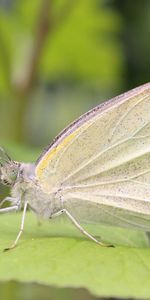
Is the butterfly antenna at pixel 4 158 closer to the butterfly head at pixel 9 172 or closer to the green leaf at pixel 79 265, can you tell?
the butterfly head at pixel 9 172

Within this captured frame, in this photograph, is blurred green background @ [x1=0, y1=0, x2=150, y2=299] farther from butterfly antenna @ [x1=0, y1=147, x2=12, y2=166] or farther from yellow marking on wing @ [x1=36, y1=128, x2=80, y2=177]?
yellow marking on wing @ [x1=36, y1=128, x2=80, y2=177]

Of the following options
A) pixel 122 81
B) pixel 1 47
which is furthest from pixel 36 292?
pixel 122 81

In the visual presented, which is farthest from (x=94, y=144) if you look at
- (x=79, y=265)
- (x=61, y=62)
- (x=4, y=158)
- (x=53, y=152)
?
(x=61, y=62)

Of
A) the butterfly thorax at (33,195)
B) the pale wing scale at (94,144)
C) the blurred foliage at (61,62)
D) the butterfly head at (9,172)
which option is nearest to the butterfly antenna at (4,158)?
the butterfly head at (9,172)

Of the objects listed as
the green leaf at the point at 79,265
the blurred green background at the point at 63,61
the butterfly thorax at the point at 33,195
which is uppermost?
the blurred green background at the point at 63,61

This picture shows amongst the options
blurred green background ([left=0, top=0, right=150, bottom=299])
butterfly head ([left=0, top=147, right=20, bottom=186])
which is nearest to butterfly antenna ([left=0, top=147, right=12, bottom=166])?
butterfly head ([left=0, top=147, right=20, bottom=186])

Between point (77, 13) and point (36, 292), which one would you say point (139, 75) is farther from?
point (36, 292)
